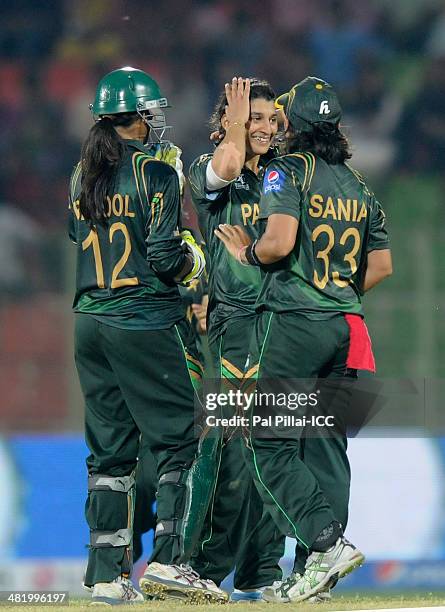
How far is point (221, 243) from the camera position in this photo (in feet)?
13.5

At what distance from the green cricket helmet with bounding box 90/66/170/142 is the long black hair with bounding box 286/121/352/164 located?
452 millimetres

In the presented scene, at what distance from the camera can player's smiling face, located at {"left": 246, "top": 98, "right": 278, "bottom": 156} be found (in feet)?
13.6

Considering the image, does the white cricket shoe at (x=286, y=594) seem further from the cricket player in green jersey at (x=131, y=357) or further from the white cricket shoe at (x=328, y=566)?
the cricket player in green jersey at (x=131, y=357)

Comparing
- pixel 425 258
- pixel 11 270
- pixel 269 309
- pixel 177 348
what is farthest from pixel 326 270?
pixel 11 270

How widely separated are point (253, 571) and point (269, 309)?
0.98 metres

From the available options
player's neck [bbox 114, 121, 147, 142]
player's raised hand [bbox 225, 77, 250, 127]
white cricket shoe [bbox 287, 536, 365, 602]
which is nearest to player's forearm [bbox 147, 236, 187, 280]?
player's neck [bbox 114, 121, 147, 142]

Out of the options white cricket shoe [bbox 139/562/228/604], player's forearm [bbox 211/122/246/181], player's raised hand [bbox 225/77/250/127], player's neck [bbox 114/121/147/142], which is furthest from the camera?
player's raised hand [bbox 225/77/250/127]

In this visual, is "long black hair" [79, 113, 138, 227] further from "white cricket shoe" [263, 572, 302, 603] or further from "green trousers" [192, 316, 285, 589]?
"white cricket shoe" [263, 572, 302, 603]

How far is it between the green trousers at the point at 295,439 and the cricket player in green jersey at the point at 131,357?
24cm

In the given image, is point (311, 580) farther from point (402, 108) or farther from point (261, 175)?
point (402, 108)

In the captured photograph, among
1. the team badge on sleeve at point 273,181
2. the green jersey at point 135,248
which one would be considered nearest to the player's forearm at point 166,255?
the green jersey at point 135,248

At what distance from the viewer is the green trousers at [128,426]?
3.57 metres

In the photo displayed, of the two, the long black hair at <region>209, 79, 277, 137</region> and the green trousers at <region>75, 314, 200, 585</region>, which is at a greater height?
the long black hair at <region>209, 79, 277, 137</region>

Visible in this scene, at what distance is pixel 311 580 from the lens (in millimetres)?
3451
